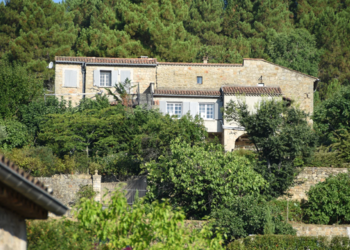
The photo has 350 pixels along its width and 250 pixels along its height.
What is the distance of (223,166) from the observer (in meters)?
23.7

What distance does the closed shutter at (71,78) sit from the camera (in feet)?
123

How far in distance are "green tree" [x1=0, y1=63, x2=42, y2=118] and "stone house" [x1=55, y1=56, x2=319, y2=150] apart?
3578mm

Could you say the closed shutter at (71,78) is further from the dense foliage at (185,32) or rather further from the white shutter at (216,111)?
the white shutter at (216,111)

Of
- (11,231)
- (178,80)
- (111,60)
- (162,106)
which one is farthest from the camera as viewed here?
(178,80)

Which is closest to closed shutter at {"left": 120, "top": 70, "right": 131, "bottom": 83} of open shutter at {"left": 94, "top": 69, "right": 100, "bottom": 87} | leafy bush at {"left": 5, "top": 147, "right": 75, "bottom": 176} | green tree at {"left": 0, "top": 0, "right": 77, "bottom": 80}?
open shutter at {"left": 94, "top": 69, "right": 100, "bottom": 87}

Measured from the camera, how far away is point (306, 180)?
26.1 metres

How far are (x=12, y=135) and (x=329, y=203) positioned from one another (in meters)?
16.7

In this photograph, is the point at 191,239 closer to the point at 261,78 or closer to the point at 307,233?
the point at 307,233

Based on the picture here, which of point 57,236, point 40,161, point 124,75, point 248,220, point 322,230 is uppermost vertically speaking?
point 124,75

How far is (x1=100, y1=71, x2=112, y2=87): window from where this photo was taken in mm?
37519

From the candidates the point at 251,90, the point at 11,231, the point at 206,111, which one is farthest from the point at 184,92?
the point at 11,231

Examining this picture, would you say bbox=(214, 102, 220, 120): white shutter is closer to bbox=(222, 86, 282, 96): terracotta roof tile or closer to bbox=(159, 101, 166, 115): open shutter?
bbox=(222, 86, 282, 96): terracotta roof tile

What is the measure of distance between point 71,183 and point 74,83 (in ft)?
41.5

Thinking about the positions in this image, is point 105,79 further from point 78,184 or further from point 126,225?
point 126,225
